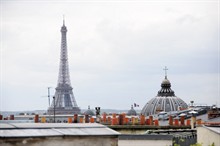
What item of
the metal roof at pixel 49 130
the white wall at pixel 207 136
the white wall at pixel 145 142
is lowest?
the white wall at pixel 145 142

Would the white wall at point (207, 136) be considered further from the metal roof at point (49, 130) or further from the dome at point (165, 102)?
the dome at point (165, 102)

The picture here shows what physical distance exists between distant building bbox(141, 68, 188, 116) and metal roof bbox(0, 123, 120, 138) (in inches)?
5649

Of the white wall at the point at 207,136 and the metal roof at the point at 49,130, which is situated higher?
the metal roof at the point at 49,130

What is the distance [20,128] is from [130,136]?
1002 cm

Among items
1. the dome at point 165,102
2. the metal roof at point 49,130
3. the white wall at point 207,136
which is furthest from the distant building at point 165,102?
the metal roof at point 49,130

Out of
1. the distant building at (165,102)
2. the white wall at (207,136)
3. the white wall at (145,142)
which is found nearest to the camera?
the white wall at (207,136)

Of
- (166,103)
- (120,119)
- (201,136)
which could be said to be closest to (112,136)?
(201,136)

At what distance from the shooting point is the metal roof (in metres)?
10.3

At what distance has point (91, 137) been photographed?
11.3 meters

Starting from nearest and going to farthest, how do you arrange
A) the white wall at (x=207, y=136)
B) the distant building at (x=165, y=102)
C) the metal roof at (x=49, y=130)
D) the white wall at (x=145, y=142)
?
the metal roof at (x=49, y=130) → the white wall at (x=207, y=136) → the white wall at (x=145, y=142) → the distant building at (x=165, y=102)

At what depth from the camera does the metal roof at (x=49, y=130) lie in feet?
33.7

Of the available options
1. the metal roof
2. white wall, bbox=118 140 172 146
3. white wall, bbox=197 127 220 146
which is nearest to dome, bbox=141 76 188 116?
white wall, bbox=118 140 172 146

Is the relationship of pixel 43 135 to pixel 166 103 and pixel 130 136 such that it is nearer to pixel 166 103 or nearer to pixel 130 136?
pixel 130 136

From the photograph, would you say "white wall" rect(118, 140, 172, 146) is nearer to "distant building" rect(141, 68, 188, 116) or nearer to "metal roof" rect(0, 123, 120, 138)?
"metal roof" rect(0, 123, 120, 138)
